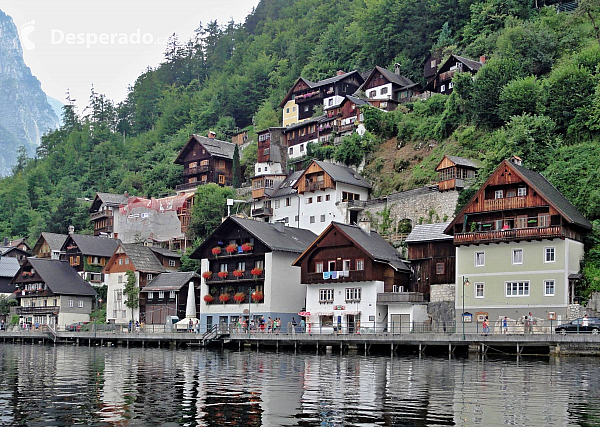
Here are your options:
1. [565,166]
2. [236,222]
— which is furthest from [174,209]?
[565,166]

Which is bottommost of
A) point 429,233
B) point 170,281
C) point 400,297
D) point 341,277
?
point 400,297

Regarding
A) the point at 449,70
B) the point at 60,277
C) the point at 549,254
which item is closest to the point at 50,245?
the point at 60,277

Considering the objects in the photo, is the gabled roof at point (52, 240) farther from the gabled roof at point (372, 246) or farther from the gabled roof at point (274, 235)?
the gabled roof at point (372, 246)

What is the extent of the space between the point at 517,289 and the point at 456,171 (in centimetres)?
1778

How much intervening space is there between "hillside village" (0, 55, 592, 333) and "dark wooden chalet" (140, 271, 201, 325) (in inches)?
7.2

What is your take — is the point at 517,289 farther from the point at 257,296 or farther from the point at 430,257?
the point at 257,296

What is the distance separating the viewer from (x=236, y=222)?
81.7 m

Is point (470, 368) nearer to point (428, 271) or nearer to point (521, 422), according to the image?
point (521, 422)

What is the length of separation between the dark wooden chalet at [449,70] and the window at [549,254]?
127ft

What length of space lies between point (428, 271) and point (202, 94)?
109 meters

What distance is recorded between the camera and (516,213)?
61.6m

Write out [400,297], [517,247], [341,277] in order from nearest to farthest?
1. [517,247]
2. [400,297]
3. [341,277]

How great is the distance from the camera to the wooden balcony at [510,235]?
190 feet

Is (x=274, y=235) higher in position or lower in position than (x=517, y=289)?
higher
